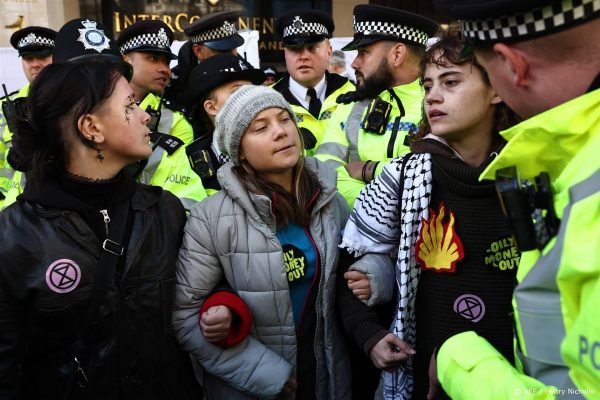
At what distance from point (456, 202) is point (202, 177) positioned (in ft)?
4.90

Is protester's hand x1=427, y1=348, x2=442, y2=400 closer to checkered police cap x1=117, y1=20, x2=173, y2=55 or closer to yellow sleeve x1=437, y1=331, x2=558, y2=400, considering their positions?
yellow sleeve x1=437, y1=331, x2=558, y2=400

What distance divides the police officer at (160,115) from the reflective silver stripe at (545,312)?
210 centimetres

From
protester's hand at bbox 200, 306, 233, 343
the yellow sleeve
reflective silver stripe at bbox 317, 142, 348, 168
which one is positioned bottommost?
protester's hand at bbox 200, 306, 233, 343

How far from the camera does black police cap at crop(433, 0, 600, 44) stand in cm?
116

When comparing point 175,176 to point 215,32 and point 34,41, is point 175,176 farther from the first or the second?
point 34,41

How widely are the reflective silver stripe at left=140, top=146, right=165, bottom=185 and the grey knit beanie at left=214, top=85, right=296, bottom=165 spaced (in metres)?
0.72

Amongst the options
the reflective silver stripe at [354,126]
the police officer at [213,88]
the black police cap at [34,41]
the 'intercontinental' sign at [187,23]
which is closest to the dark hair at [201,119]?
the police officer at [213,88]

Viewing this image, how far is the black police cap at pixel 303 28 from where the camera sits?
4988 millimetres

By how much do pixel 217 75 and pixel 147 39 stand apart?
113cm

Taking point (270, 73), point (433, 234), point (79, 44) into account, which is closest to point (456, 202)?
point (433, 234)

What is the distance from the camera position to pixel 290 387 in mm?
2469

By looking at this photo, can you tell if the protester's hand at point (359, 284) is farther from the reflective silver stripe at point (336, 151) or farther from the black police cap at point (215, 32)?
the black police cap at point (215, 32)

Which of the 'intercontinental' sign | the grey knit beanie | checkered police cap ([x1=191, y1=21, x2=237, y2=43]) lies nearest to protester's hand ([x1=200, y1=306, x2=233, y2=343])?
the grey knit beanie

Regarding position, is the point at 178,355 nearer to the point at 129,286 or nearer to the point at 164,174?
the point at 129,286
